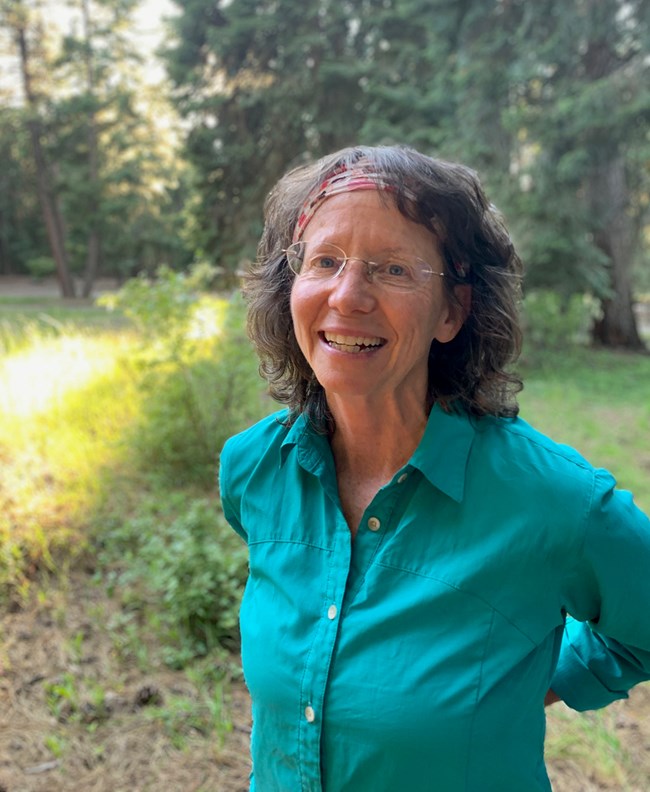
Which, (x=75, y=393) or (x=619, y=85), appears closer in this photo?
(x=75, y=393)

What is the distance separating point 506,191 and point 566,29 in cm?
222

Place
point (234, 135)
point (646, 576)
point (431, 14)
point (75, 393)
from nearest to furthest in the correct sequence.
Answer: point (646, 576)
point (75, 393)
point (431, 14)
point (234, 135)

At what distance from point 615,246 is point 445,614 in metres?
11.3

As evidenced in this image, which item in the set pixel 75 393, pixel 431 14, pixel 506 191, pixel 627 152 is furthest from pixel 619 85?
pixel 75 393

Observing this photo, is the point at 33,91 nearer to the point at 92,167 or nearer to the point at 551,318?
the point at 92,167

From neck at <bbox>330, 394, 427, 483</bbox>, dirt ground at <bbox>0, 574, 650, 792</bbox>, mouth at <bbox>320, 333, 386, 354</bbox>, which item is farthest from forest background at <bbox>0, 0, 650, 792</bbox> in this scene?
mouth at <bbox>320, 333, 386, 354</bbox>

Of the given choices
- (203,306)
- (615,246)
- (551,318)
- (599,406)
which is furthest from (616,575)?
(615,246)

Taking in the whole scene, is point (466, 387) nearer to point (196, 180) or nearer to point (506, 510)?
point (506, 510)

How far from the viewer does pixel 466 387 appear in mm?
1368

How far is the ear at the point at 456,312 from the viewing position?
51.8 inches

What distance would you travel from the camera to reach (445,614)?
3.58 ft

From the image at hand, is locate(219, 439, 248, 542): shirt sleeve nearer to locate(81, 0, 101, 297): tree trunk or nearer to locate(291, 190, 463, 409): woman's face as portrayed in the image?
locate(291, 190, 463, 409): woman's face

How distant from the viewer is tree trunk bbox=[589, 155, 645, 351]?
33.6 ft

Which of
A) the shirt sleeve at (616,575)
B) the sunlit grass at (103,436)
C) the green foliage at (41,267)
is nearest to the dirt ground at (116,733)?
the sunlit grass at (103,436)
